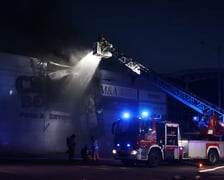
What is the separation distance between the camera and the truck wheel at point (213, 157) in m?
24.8

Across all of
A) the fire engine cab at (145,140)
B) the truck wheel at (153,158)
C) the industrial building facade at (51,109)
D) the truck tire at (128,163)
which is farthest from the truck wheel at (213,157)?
the industrial building facade at (51,109)

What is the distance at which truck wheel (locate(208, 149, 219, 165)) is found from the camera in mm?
24803

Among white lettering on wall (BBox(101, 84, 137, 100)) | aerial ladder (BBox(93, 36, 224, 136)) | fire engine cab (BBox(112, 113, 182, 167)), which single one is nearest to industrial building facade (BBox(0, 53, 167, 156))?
white lettering on wall (BBox(101, 84, 137, 100))

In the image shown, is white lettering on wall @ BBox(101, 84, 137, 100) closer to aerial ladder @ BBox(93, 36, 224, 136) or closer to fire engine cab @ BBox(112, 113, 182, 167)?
aerial ladder @ BBox(93, 36, 224, 136)

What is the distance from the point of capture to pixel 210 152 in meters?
24.9

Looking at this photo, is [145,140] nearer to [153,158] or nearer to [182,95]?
[153,158]

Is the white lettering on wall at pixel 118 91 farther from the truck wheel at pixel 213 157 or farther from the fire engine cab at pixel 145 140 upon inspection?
the truck wheel at pixel 213 157

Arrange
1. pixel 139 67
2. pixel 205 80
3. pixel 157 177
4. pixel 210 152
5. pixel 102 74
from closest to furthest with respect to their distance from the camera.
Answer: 1. pixel 157 177
2. pixel 210 152
3. pixel 139 67
4. pixel 102 74
5. pixel 205 80

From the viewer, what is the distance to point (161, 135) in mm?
22672

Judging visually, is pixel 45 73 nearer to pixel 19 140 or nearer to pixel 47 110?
pixel 47 110

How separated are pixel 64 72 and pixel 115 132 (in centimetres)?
831

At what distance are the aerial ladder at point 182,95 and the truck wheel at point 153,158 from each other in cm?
405

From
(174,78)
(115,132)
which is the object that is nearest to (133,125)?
(115,132)

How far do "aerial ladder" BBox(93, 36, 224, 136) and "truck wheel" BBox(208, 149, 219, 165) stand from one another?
98 cm
